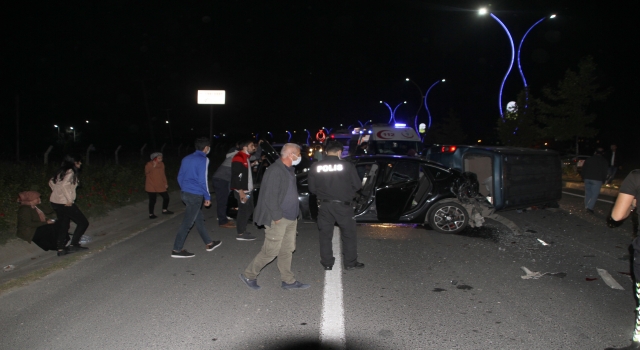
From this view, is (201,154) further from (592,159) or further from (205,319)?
(592,159)

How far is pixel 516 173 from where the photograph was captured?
977cm

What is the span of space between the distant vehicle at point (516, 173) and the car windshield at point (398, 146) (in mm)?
7457

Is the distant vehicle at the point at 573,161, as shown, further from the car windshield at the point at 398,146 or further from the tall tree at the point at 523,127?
the car windshield at the point at 398,146

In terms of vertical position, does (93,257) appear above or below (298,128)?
below

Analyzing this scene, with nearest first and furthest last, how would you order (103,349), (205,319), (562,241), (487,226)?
1. (103,349)
2. (205,319)
3. (562,241)
4. (487,226)

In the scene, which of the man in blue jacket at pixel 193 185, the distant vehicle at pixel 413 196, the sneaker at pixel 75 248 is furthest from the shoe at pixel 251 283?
the sneaker at pixel 75 248

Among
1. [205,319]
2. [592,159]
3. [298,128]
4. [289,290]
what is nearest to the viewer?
[205,319]

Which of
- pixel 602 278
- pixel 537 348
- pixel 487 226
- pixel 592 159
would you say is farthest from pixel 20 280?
pixel 592 159

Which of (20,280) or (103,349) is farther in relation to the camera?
(20,280)

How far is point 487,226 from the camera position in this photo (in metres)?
10.2

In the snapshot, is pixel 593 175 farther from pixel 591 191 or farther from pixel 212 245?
pixel 212 245

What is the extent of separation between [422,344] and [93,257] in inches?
213

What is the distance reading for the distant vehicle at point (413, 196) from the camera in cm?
890

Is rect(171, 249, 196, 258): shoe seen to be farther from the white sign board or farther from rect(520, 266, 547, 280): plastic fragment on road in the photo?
the white sign board
